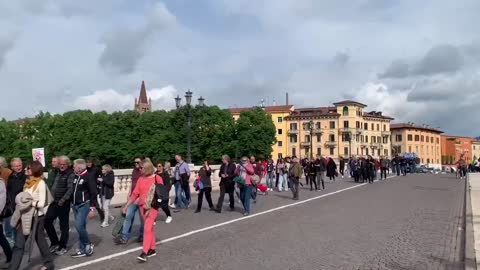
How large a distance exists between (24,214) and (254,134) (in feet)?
258

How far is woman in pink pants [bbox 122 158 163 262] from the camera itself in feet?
29.3

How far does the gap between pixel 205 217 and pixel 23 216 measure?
8.11m

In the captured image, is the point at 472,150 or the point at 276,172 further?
the point at 472,150

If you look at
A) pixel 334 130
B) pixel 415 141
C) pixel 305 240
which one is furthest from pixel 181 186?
pixel 415 141

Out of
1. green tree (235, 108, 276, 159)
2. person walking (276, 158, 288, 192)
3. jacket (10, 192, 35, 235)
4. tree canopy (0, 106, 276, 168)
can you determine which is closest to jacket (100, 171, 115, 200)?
A: jacket (10, 192, 35, 235)

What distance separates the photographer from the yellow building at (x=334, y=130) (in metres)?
125

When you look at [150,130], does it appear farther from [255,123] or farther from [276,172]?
[276,172]

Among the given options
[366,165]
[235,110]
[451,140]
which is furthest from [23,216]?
[451,140]

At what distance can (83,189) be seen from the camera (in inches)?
375

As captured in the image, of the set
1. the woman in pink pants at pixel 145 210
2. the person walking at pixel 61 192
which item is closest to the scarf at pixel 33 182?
the person walking at pixel 61 192

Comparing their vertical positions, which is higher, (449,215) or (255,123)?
(255,123)

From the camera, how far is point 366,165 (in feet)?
116

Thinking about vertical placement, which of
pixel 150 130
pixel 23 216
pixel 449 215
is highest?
pixel 150 130

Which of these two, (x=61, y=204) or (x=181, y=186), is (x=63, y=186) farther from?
(x=181, y=186)
